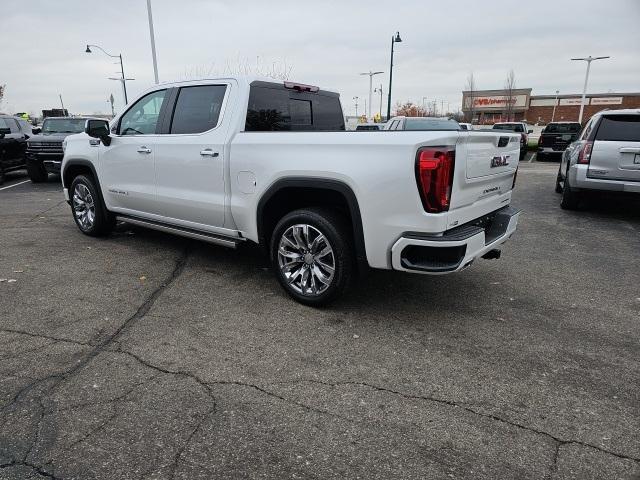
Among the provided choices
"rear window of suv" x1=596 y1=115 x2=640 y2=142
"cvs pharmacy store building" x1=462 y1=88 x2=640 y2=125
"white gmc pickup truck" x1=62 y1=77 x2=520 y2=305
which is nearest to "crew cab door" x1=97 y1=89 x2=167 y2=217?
"white gmc pickup truck" x1=62 y1=77 x2=520 y2=305

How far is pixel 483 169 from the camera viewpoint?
3.77 m

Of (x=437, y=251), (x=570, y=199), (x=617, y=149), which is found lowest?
(x=570, y=199)

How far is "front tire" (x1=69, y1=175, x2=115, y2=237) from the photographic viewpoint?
247 inches

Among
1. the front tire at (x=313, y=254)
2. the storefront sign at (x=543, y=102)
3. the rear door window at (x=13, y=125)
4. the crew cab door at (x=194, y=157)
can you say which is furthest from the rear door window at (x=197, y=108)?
the storefront sign at (x=543, y=102)

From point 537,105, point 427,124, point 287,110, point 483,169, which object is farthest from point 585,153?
point 537,105

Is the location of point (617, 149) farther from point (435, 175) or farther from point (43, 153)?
point (43, 153)

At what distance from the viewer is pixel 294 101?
16.5ft

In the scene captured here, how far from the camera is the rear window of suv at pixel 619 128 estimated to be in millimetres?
7523

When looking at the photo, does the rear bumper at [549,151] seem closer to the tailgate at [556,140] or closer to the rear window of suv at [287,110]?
the tailgate at [556,140]

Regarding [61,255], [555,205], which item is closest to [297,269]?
[61,255]

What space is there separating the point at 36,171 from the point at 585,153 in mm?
12841

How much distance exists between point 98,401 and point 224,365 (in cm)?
78

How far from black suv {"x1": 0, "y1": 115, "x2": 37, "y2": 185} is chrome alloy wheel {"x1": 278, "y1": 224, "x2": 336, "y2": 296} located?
11242mm

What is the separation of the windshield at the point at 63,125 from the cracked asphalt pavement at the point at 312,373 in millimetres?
9407
